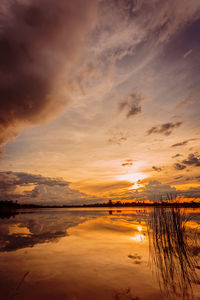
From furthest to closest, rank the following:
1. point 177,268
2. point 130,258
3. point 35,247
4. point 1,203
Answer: point 1,203, point 35,247, point 130,258, point 177,268

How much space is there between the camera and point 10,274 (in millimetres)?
6324

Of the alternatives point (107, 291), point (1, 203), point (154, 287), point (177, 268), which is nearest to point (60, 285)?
point (107, 291)

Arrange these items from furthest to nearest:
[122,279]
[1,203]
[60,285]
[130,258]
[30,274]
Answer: [1,203] < [130,258] < [30,274] < [122,279] < [60,285]

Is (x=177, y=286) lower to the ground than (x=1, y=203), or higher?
lower

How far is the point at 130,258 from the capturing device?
27.7 feet

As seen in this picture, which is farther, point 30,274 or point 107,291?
point 30,274

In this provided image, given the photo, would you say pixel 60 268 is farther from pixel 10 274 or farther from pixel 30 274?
pixel 10 274

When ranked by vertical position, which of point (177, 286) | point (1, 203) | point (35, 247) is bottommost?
point (177, 286)

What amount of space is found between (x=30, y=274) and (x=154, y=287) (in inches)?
172

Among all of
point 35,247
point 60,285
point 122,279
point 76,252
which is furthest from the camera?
point 35,247

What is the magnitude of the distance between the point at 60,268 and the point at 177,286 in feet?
14.2

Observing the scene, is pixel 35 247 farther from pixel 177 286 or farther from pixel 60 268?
pixel 177 286

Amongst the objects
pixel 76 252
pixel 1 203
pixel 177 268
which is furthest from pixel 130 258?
pixel 1 203

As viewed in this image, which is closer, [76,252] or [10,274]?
[10,274]
